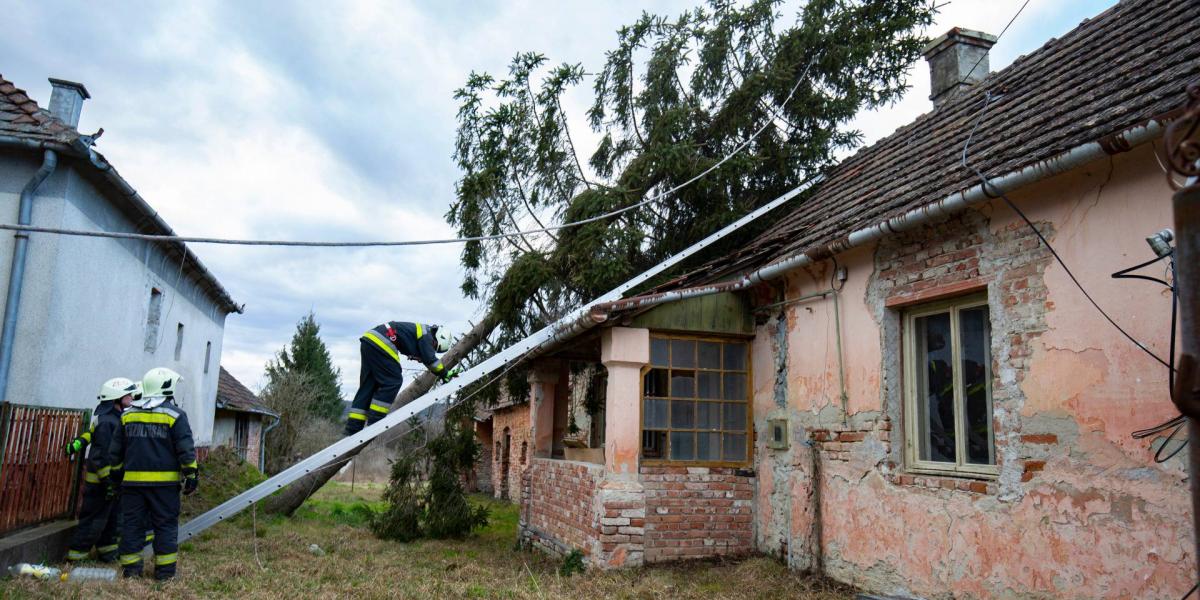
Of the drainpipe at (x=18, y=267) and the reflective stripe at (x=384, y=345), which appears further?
the reflective stripe at (x=384, y=345)

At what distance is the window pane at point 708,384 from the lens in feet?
27.7

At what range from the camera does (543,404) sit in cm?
1114

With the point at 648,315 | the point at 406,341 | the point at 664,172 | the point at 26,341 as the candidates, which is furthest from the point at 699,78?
the point at 26,341

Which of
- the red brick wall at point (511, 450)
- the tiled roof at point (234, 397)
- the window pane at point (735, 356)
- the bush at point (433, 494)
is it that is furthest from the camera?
the red brick wall at point (511, 450)

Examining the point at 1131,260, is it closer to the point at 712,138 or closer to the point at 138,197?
the point at 712,138

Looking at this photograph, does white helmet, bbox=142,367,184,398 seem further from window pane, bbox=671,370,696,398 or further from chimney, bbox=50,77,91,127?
window pane, bbox=671,370,696,398

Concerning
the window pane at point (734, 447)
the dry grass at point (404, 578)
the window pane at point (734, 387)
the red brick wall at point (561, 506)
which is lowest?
the dry grass at point (404, 578)

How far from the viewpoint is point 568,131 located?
1168 cm

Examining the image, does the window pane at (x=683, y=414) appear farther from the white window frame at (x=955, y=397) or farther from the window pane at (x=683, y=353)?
the white window frame at (x=955, y=397)

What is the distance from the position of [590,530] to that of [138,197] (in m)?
7.20

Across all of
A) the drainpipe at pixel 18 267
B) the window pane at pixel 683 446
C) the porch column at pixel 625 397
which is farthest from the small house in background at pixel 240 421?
the window pane at pixel 683 446

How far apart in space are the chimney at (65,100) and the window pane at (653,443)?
8212 millimetres

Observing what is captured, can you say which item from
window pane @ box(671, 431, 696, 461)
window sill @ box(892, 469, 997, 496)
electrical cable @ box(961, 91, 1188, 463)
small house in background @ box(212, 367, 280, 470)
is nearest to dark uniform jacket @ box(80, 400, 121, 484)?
window pane @ box(671, 431, 696, 461)

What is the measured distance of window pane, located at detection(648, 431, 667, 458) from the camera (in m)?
8.39
